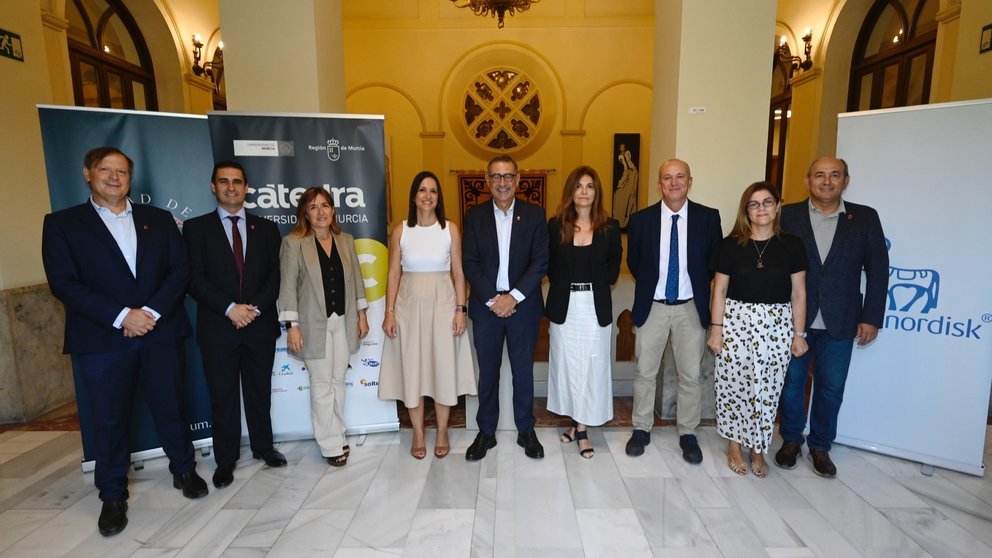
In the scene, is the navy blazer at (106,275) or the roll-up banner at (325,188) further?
the roll-up banner at (325,188)

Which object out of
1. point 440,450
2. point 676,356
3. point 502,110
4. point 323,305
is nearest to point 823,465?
point 676,356

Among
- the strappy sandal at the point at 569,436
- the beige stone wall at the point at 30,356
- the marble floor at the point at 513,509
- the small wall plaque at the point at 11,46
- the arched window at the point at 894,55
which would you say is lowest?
the marble floor at the point at 513,509

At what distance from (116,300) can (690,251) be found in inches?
122

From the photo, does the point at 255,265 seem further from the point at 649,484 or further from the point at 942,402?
the point at 942,402

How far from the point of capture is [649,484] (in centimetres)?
272

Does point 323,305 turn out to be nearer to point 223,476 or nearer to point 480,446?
point 223,476

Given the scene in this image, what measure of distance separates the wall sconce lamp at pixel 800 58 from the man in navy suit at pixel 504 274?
5.42 meters

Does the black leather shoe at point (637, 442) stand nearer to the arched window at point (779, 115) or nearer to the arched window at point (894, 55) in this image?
the arched window at point (894, 55)

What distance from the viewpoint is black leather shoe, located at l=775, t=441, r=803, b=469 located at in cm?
288

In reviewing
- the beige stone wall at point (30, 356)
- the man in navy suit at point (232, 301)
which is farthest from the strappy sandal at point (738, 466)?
the beige stone wall at point (30, 356)

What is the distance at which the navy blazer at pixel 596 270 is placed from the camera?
2875 mm

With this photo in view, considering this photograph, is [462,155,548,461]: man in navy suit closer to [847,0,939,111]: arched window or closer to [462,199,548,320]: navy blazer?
[462,199,548,320]: navy blazer

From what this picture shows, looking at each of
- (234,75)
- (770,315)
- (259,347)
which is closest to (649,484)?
→ (770,315)

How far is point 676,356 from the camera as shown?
10.1 ft
